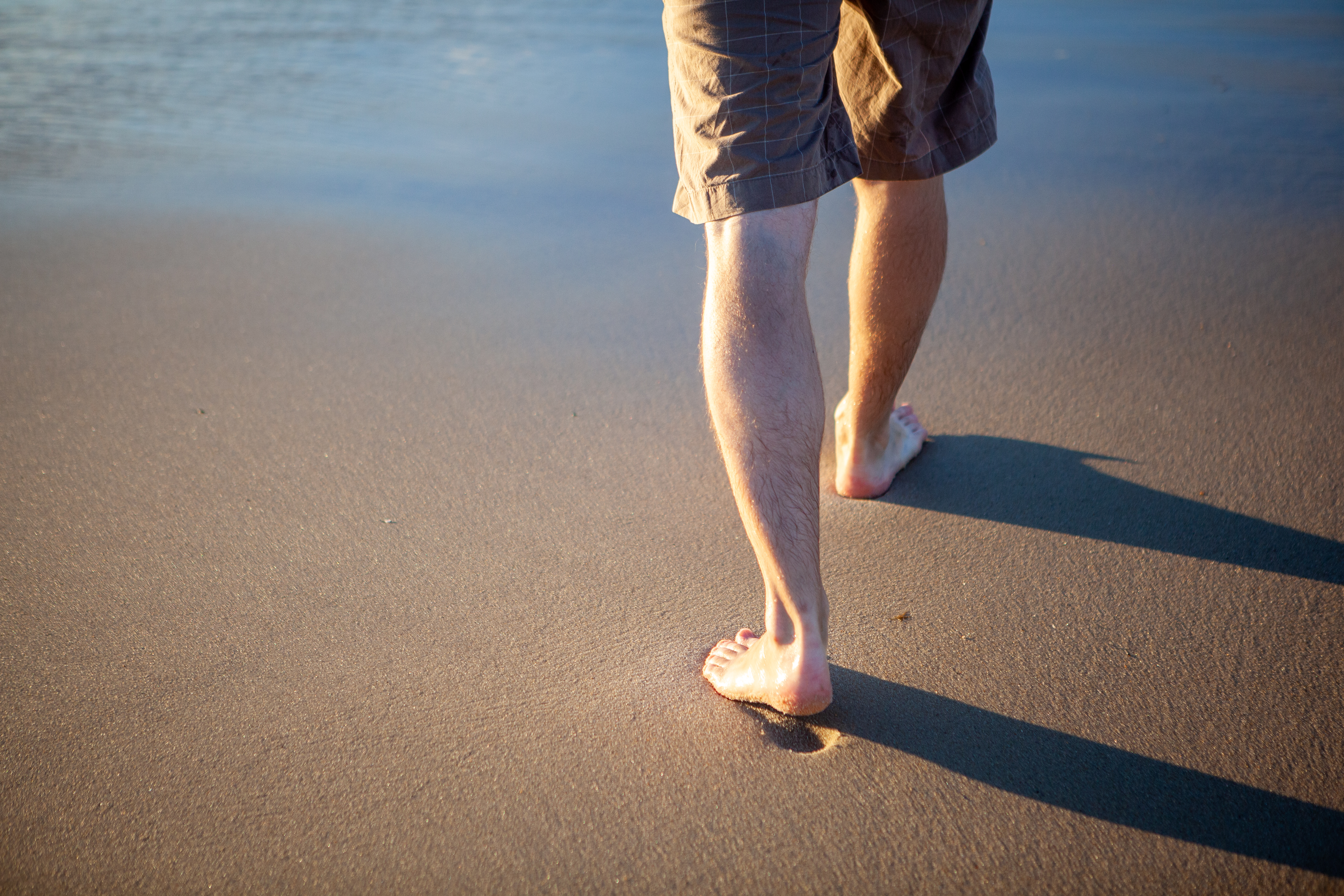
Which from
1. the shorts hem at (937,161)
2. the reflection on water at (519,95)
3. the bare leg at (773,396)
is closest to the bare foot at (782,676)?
the bare leg at (773,396)

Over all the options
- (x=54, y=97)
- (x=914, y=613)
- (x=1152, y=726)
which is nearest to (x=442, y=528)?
(x=914, y=613)

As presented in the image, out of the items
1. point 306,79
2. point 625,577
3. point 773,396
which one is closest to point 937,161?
point 773,396

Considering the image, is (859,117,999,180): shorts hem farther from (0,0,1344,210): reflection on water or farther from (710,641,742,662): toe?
(0,0,1344,210): reflection on water

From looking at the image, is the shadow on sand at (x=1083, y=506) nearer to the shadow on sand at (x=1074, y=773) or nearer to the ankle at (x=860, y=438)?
the ankle at (x=860, y=438)

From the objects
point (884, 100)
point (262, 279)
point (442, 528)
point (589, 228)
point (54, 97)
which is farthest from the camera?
point (54, 97)

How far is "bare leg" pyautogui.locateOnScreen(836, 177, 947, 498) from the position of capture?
1.52 m

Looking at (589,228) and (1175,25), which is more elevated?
(1175,25)

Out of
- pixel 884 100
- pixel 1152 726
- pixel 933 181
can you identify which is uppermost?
pixel 884 100

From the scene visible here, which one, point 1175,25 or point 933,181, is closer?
point 933,181

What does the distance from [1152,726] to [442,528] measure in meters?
1.10

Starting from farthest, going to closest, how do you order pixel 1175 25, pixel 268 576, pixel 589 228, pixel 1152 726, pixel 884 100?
pixel 1175 25
pixel 589 228
pixel 268 576
pixel 884 100
pixel 1152 726

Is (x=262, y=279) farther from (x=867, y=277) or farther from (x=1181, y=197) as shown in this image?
(x=1181, y=197)

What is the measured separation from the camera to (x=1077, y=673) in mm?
1263

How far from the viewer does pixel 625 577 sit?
1.47m
